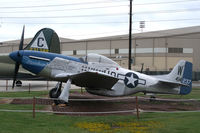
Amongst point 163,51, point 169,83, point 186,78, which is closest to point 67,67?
point 169,83

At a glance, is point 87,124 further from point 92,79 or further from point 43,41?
point 43,41

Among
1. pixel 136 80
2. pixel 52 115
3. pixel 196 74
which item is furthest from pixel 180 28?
pixel 52 115

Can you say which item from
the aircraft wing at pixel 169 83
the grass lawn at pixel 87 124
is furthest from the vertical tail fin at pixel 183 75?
the grass lawn at pixel 87 124

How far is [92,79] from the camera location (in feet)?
A: 37.8

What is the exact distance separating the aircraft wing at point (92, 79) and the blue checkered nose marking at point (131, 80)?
1.48 metres

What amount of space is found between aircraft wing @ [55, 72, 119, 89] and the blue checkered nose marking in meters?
1.48

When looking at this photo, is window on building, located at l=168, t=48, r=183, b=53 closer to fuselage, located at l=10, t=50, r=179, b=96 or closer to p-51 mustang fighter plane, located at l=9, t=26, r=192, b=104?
p-51 mustang fighter plane, located at l=9, t=26, r=192, b=104

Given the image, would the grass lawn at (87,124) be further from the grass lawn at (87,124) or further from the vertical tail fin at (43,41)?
the vertical tail fin at (43,41)

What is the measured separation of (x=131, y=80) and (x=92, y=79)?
287 cm

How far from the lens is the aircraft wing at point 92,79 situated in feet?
36.2

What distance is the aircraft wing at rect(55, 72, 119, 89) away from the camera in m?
11.0

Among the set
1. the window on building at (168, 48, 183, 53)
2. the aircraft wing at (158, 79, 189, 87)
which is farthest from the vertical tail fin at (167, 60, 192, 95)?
the window on building at (168, 48, 183, 53)

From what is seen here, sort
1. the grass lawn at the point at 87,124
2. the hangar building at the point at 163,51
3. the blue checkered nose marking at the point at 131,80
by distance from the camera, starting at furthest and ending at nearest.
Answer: the hangar building at the point at 163,51
the blue checkered nose marking at the point at 131,80
the grass lawn at the point at 87,124

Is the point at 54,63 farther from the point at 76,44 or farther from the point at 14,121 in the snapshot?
the point at 76,44
